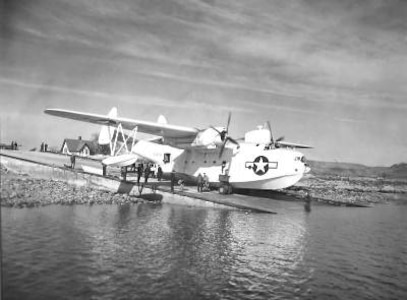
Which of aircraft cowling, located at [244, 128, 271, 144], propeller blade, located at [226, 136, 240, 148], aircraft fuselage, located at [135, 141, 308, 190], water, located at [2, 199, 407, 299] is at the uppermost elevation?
aircraft cowling, located at [244, 128, 271, 144]

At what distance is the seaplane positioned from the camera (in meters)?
20.1

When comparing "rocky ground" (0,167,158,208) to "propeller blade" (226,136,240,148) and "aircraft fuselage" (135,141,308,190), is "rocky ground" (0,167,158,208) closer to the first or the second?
"aircraft fuselage" (135,141,308,190)

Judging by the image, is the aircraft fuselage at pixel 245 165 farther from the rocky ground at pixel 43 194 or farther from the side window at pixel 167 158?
the rocky ground at pixel 43 194

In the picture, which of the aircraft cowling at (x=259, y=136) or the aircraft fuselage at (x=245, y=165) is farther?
the aircraft cowling at (x=259, y=136)

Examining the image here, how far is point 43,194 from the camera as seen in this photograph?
11.9 meters

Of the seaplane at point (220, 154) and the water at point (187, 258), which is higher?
the seaplane at point (220, 154)

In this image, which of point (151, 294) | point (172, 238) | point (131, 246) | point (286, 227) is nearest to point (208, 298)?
point (151, 294)

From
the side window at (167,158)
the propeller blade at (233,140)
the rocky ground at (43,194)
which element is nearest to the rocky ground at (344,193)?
the propeller blade at (233,140)

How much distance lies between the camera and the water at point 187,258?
6656mm

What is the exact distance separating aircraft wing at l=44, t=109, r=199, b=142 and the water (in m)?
7.64

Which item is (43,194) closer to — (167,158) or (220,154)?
(220,154)

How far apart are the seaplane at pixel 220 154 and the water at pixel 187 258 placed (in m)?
6.72

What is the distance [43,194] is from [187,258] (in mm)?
6127

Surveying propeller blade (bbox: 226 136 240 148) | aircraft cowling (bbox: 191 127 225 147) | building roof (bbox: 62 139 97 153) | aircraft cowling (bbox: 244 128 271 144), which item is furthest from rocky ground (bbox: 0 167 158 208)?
building roof (bbox: 62 139 97 153)
